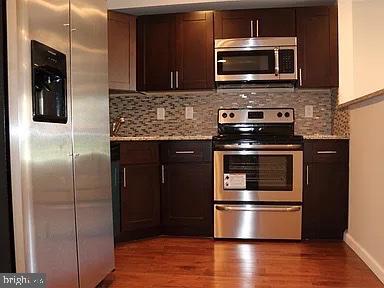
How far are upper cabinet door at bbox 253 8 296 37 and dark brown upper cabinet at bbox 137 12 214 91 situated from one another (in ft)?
1.42

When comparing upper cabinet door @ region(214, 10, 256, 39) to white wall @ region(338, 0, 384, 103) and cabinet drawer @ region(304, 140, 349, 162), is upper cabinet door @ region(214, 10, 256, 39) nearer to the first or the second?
white wall @ region(338, 0, 384, 103)

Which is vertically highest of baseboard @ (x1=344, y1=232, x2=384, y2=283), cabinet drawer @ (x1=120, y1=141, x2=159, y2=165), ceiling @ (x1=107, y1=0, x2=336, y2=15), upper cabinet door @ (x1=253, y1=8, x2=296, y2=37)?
ceiling @ (x1=107, y1=0, x2=336, y2=15)

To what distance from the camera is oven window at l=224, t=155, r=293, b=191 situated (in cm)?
318

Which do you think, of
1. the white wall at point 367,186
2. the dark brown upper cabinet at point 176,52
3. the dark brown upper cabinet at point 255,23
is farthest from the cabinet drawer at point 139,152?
the white wall at point 367,186

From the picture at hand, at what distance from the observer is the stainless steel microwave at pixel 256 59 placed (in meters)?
3.38

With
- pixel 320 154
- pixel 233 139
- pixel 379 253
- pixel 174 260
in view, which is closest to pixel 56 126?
pixel 174 260

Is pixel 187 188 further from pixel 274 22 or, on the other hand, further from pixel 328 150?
pixel 274 22

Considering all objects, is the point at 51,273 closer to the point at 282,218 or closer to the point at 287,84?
the point at 282,218

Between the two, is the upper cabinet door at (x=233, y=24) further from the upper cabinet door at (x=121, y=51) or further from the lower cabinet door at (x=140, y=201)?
the lower cabinet door at (x=140, y=201)

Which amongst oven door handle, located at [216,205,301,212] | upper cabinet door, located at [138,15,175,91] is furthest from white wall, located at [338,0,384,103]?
upper cabinet door, located at [138,15,175,91]

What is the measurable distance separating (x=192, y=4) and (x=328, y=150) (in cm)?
178

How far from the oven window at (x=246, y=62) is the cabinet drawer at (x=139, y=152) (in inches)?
36.3

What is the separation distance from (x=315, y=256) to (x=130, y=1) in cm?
270

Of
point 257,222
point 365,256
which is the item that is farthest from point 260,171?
point 365,256
